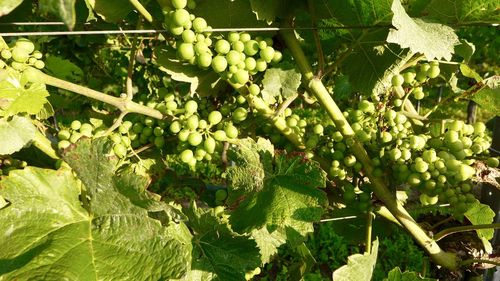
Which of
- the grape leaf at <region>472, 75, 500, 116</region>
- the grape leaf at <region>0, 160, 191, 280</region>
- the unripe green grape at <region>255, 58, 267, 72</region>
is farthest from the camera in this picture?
the grape leaf at <region>472, 75, 500, 116</region>

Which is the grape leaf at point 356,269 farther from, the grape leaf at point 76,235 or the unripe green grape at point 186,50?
the unripe green grape at point 186,50

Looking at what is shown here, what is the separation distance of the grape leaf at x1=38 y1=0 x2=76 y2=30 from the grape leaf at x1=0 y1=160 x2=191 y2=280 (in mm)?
619

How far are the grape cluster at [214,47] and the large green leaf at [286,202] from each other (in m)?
0.33

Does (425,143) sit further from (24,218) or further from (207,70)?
(24,218)

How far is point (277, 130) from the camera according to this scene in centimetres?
175

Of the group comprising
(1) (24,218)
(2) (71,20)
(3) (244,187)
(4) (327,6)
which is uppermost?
(2) (71,20)

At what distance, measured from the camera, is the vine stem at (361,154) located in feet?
5.04

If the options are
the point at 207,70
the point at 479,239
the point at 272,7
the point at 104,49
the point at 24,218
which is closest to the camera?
the point at 24,218

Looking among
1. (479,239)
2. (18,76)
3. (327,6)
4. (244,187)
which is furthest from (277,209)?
(479,239)

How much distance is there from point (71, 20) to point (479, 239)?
1861 millimetres

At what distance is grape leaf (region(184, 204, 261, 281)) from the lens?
1425 mm

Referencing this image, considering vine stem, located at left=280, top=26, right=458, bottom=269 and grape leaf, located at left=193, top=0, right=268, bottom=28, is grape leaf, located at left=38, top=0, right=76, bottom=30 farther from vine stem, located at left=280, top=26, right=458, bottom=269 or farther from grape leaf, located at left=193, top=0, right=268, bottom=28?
vine stem, located at left=280, top=26, right=458, bottom=269

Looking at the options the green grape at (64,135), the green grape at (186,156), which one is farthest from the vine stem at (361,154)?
the green grape at (64,135)

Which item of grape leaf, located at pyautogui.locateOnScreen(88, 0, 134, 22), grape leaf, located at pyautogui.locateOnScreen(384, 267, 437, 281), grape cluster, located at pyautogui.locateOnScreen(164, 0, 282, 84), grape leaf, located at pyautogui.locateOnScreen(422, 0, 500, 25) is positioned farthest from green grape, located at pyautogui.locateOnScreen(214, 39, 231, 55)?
grape leaf, located at pyautogui.locateOnScreen(384, 267, 437, 281)
